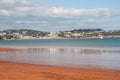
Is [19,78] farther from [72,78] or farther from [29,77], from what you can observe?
[72,78]

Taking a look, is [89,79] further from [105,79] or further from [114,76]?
[114,76]

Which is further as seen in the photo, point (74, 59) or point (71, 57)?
point (71, 57)

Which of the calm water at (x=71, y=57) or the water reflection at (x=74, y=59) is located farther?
the calm water at (x=71, y=57)

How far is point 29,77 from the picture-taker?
65.4 feet

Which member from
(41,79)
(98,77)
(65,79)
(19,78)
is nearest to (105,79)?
(98,77)

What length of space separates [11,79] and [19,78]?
2.11ft

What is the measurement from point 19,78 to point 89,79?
4.34m

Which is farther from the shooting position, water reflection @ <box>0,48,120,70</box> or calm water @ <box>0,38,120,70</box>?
calm water @ <box>0,38,120,70</box>

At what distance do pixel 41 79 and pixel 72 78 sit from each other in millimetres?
1975

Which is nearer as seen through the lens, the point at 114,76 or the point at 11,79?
the point at 11,79

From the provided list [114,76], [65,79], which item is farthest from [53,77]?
[114,76]

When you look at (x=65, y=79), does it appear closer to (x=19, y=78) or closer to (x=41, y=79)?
(x=41, y=79)

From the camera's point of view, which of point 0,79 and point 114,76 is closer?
point 0,79

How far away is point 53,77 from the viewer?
20.0 meters
